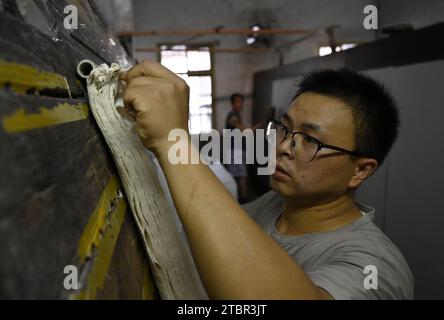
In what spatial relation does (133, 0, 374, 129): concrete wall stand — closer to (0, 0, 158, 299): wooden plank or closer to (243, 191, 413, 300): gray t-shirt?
(243, 191, 413, 300): gray t-shirt

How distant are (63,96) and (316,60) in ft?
12.3

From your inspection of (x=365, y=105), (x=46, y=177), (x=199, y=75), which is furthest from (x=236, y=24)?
(x=46, y=177)

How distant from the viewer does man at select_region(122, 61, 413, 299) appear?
0.56 meters

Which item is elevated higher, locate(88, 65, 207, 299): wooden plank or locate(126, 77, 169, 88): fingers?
locate(126, 77, 169, 88): fingers

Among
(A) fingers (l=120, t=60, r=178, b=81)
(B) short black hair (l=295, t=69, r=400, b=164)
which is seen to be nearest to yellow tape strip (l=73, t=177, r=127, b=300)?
(A) fingers (l=120, t=60, r=178, b=81)

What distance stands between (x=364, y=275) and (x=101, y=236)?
0.54 meters

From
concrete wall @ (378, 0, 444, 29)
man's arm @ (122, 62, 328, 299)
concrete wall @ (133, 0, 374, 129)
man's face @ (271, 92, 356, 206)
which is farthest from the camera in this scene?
concrete wall @ (133, 0, 374, 129)

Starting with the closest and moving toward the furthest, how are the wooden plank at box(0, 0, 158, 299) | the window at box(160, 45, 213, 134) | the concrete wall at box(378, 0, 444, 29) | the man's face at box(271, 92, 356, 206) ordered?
the wooden plank at box(0, 0, 158, 299) < the man's face at box(271, 92, 356, 206) < the concrete wall at box(378, 0, 444, 29) < the window at box(160, 45, 213, 134)

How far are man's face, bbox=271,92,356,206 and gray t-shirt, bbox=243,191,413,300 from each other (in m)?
0.13

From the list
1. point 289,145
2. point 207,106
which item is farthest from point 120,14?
point 207,106

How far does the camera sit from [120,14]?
317 cm

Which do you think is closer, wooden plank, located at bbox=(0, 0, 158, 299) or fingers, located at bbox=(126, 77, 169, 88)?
wooden plank, located at bbox=(0, 0, 158, 299)

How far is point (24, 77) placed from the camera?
397 mm

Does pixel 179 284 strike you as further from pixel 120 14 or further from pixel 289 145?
pixel 120 14
